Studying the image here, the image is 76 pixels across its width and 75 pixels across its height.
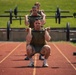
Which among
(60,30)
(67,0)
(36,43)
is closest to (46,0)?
(67,0)

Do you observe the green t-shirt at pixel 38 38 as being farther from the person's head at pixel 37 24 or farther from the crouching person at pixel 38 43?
the person's head at pixel 37 24

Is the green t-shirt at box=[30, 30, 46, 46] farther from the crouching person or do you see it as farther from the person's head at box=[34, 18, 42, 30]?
the person's head at box=[34, 18, 42, 30]

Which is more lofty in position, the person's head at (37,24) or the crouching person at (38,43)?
the person's head at (37,24)

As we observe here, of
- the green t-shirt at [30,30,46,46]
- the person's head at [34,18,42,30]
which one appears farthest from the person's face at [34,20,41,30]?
the green t-shirt at [30,30,46,46]

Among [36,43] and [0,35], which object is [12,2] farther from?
[36,43]

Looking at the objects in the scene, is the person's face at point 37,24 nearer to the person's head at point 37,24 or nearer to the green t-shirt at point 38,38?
the person's head at point 37,24

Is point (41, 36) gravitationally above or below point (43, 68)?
above

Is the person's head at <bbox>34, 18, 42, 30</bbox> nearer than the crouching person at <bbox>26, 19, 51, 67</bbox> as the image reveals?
Yes

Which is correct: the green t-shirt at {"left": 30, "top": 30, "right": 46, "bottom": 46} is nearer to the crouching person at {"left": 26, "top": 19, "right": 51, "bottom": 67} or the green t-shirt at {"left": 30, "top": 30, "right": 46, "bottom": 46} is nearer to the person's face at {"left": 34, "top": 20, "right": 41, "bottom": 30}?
the crouching person at {"left": 26, "top": 19, "right": 51, "bottom": 67}

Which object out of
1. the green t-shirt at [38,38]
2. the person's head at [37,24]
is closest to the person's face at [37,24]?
the person's head at [37,24]

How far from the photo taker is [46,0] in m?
52.7

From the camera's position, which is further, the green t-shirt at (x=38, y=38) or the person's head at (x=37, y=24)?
the green t-shirt at (x=38, y=38)

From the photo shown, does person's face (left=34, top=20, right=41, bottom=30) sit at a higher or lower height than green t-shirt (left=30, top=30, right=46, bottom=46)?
higher

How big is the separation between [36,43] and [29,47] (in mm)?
251
